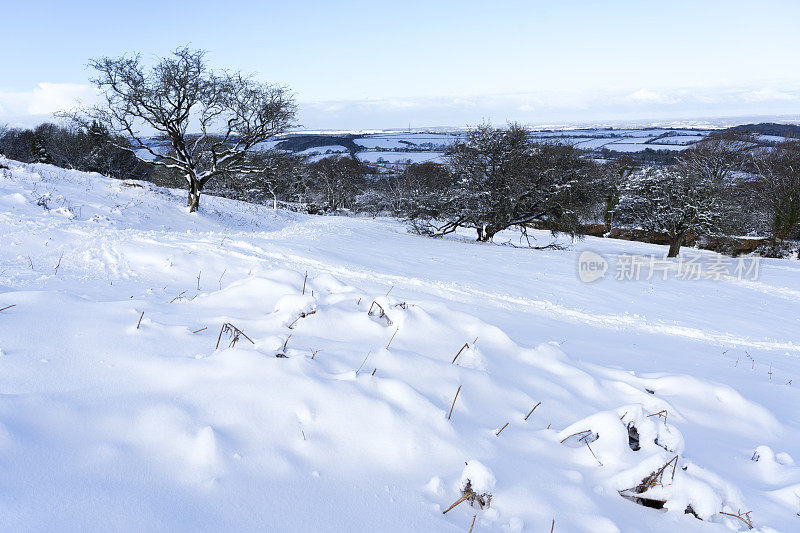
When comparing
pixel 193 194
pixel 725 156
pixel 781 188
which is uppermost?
pixel 725 156

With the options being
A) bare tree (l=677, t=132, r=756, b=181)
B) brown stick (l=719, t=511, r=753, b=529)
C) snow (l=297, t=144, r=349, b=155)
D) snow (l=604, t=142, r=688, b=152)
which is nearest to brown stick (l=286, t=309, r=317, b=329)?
brown stick (l=719, t=511, r=753, b=529)

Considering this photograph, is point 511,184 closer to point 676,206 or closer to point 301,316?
point 676,206

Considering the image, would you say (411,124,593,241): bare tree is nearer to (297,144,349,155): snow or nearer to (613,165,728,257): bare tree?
(613,165,728,257): bare tree

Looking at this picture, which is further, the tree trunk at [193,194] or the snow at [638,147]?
the snow at [638,147]

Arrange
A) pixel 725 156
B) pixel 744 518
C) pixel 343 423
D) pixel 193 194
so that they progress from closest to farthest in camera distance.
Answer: pixel 744 518 < pixel 343 423 < pixel 193 194 < pixel 725 156

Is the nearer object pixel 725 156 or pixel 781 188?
pixel 781 188

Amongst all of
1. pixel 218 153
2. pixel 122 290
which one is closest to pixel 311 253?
pixel 122 290

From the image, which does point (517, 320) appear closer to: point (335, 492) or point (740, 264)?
point (335, 492)

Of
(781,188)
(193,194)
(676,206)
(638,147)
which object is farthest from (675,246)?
(638,147)

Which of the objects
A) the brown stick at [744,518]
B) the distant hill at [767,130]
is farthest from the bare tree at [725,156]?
the brown stick at [744,518]

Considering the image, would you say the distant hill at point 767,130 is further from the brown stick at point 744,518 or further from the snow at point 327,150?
the snow at point 327,150

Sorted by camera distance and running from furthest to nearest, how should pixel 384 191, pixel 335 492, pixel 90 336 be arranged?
pixel 384 191, pixel 90 336, pixel 335 492

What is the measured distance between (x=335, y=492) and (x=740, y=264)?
24.5 m

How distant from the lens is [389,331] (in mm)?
3193
